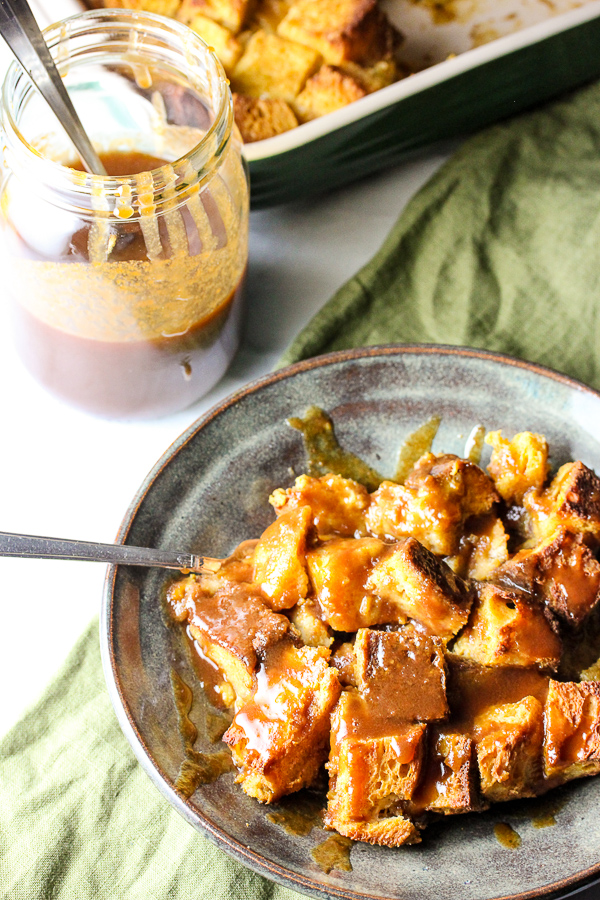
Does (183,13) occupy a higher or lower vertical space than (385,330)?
higher

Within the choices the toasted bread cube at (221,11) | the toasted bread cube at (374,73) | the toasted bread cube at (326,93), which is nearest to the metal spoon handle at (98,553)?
the toasted bread cube at (326,93)

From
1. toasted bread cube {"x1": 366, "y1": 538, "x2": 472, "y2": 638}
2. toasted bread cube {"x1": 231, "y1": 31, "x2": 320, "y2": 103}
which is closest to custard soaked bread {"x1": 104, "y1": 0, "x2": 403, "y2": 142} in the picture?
toasted bread cube {"x1": 231, "y1": 31, "x2": 320, "y2": 103}

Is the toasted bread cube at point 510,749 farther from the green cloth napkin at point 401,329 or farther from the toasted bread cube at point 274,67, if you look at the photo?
the toasted bread cube at point 274,67

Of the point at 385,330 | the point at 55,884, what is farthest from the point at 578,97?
the point at 55,884

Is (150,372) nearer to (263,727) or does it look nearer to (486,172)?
(263,727)

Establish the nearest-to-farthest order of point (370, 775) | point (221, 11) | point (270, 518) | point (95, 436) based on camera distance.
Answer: point (370, 775) < point (270, 518) < point (95, 436) < point (221, 11)

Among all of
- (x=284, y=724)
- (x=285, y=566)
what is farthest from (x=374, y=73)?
(x=284, y=724)

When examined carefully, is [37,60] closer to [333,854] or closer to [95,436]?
[95,436]
